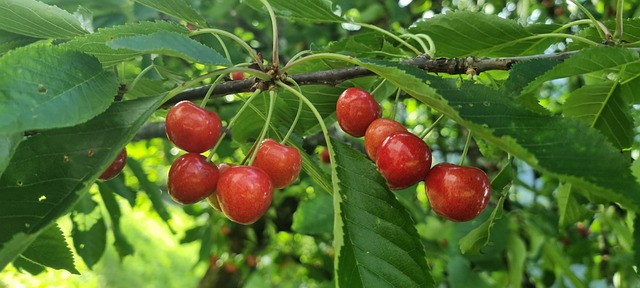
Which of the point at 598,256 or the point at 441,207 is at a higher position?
the point at 441,207

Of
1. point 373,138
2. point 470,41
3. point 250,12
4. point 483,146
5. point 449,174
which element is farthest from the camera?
point 250,12

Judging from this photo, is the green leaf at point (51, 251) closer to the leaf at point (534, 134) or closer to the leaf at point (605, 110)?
the leaf at point (534, 134)

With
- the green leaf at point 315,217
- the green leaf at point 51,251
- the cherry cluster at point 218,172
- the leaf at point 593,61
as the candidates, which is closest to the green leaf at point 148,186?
the green leaf at point 315,217

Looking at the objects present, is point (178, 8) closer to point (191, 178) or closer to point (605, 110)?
point (191, 178)

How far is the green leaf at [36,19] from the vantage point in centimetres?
131

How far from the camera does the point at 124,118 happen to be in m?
1.09

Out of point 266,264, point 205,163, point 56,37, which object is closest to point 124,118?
point 205,163

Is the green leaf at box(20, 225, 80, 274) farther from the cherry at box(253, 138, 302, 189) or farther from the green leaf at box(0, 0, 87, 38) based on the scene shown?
the cherry at box(253, 138, 302, 189)

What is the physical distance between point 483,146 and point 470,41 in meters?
0.36

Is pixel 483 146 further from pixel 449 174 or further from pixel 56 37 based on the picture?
pixel 56 37

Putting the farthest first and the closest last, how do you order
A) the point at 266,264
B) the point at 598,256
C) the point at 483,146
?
the point at 266,264 < the point at 598,256 < the point at 483,146

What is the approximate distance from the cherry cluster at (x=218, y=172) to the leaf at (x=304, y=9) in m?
0.55

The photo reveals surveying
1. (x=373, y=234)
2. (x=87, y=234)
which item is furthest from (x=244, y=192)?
(x=87, y=234)

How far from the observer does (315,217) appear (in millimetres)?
3006
